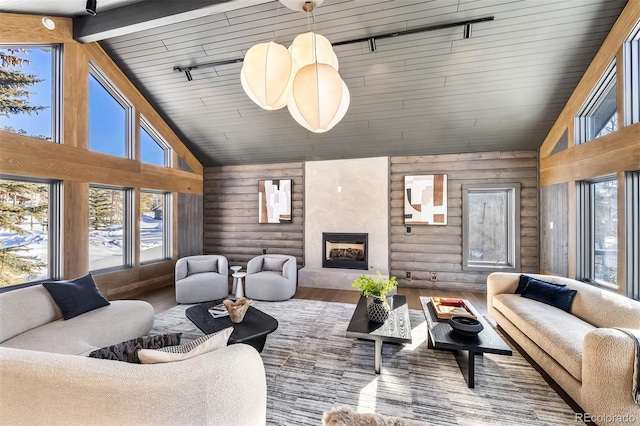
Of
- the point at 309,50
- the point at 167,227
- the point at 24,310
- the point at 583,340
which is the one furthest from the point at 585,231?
the point at 167,227

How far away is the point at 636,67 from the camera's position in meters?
2.85

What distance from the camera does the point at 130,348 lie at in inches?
63.9

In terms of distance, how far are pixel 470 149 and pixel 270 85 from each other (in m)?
4.36

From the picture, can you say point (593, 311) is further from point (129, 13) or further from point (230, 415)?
point (129, 13)

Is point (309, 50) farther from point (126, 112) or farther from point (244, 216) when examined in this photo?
point (244, 216)

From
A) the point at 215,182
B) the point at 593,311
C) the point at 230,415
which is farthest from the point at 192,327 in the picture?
the point at 593,311

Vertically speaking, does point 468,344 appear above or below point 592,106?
below

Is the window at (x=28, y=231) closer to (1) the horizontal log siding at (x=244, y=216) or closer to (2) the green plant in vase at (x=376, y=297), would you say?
(1) the horizontal log siding at (x=244, y=216)

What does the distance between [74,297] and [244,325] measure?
1792 millimetres

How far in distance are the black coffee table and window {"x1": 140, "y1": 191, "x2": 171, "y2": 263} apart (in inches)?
116

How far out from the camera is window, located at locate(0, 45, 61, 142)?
3205 mm

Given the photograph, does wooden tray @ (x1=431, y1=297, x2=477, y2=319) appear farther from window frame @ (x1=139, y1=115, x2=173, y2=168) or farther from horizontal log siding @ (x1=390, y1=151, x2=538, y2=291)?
window frame @ (x1=139, y1=115, x2=173, y2=168)

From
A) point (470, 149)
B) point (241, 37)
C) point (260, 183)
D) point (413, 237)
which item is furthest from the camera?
point (260, 183)

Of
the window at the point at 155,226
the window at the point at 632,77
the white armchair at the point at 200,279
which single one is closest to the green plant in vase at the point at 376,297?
the white armchair at the point at 200,279
